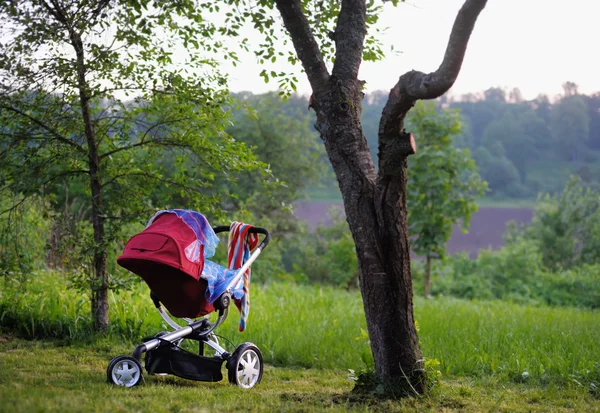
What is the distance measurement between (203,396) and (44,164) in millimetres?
2724

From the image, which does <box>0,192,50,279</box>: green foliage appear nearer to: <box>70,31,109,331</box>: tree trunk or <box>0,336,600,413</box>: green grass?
<box>70,31,109,331</box>: tree trunk

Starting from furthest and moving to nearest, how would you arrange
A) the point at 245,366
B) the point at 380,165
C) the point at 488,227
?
the point at 488,227, the point at 245,366, the point at 380,165

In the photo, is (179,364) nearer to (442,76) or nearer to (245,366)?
(245,366)

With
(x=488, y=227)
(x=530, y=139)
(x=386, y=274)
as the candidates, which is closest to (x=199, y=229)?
(x=386, y=274)

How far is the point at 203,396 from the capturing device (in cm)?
398

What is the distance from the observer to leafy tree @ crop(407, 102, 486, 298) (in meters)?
11.9

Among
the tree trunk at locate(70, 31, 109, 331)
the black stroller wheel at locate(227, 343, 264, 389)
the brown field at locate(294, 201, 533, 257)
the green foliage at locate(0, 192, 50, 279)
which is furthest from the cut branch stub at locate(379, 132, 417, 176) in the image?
the brown field at locate(294, 201, 533, 257)

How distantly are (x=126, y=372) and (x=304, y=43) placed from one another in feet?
8.47

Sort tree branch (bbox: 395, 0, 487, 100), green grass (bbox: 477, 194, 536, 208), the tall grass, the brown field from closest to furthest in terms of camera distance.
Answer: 1. tree branch (bbox: 395, 0, 487, 100)
2. the tall grass
3. the brown field
4. green grass (bbox: 477, 194, 536, 208)

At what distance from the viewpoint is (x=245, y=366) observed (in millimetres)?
4504

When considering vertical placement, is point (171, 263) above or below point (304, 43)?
below

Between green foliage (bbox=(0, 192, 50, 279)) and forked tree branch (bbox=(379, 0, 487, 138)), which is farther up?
forked tree branch (bbox=(379, 0, 487, 138))

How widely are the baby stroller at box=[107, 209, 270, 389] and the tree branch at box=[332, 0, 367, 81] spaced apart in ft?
4.34

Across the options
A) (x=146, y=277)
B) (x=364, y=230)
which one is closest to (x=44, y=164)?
(x=146, y=277)
